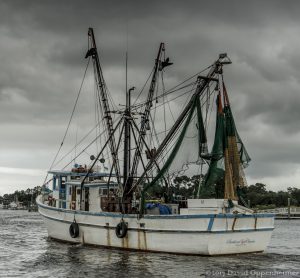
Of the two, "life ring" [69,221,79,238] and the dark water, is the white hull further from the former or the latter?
"life ring" [69,221,79,238]

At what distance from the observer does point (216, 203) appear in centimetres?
2823

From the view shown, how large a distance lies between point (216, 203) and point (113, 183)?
31.1 feet

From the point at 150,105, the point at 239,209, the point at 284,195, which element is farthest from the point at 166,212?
the point at 284,195

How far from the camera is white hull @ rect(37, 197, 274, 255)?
27.1 metres

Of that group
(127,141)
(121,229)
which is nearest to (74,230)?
(121,229)

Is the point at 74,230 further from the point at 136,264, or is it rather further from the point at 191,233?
the point at 191,233

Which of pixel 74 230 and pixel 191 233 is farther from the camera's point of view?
pixel 74 230

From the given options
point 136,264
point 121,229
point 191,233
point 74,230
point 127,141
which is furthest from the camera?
point 127,141

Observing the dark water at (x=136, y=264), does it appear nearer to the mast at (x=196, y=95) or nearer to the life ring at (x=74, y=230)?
the life ring at (x=74, y=230)

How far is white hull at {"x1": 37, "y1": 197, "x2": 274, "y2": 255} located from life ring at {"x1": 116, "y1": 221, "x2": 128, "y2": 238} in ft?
0.78

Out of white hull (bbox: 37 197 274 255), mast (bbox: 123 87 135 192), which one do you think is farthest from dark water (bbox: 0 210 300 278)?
mast (bbox: 123 87 135 192)

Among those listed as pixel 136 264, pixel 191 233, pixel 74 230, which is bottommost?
pixel 136 264

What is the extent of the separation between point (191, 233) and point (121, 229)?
509cm

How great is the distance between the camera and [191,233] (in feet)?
90.3
